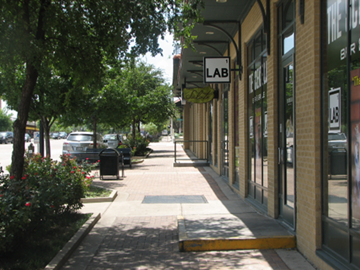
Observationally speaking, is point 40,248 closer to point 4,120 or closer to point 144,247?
point 144,247

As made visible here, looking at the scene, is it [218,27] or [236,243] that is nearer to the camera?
[236,243]

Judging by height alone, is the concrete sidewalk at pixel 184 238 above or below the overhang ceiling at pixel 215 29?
below

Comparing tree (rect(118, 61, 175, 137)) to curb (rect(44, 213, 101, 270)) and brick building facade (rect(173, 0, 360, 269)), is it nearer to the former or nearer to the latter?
brick building facade (rect(173, 0, 360, 269))

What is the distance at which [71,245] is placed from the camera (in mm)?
5328

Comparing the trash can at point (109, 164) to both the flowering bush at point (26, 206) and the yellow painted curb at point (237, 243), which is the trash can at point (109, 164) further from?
the yellow painted curb at point (237, 243)

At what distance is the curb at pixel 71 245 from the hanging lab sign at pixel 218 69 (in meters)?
4.46

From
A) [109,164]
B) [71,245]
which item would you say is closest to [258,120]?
[71,245]

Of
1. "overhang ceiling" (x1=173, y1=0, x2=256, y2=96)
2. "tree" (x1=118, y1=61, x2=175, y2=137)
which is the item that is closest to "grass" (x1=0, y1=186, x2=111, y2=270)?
"overhang ceiling" (x1=173, y1=0, x2=256, y2=96)

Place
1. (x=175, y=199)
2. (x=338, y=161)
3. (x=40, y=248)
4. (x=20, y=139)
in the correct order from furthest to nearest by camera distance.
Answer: (x=175, y=199) < (x=20, y=139) < (x=40, y=248) < (x=338, y=161)

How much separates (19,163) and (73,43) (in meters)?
2.68

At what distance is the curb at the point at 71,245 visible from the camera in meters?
4.58

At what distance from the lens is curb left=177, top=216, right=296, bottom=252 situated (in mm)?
5219

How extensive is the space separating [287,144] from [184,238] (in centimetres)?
223

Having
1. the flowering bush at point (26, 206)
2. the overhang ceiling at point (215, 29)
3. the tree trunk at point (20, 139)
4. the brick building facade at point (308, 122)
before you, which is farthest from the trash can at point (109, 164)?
the tree trunk at point (20, 139)
